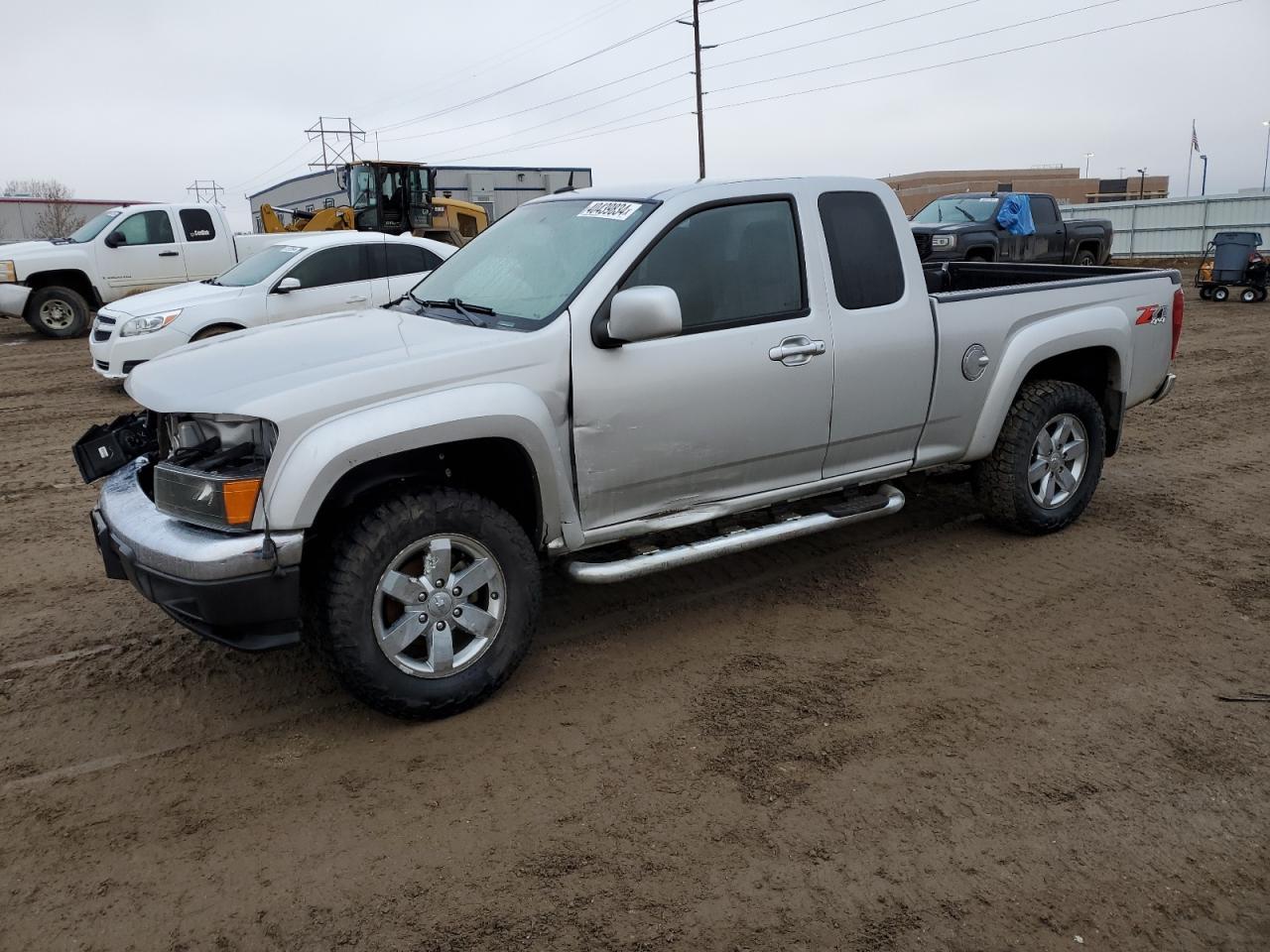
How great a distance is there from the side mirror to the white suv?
6814mm

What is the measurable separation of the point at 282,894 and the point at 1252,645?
4.00m

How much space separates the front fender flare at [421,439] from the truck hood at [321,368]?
6 cm

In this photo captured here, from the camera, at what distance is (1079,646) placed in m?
4.35

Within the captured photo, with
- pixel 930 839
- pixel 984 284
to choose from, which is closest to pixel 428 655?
pixel 930 839

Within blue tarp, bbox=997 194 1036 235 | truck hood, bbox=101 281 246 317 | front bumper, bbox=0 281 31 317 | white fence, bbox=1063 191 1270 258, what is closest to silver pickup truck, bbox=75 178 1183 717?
truck hood, bbox=101 281 246 317

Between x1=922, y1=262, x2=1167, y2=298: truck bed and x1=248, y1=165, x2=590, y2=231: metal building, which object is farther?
x1=248, y1=165, x2=590, y2=231: metal building

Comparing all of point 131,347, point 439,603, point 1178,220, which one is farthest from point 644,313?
point 1178,220

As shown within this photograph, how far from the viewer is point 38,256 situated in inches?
565

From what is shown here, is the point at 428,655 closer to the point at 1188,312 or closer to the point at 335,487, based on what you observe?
the point at 335,487

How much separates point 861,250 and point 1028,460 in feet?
5.29

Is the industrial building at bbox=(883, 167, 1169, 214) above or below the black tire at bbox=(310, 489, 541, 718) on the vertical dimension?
above

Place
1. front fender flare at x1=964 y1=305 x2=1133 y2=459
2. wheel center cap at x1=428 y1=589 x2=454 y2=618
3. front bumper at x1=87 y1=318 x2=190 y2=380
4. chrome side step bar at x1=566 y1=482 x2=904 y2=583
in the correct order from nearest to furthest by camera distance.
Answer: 1. wheel center cap at x1=428 y1=589 x2=454 y2=618
2. chrome side step bar at x1=566 y1=482 x2=904 y2=583
3. front fender flare at x1=964 y1=305 x2=1133 y2=459
4. front bumper at x1=87 y1=318 x2=190 y2=380

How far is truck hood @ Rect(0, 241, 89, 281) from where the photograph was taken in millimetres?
14344

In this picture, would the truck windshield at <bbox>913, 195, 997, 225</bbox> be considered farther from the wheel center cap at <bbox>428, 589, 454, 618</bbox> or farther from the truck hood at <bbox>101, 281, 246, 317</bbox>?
the wheel center cap at <bbox>428, 589, 454, 618</bbox>
